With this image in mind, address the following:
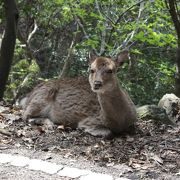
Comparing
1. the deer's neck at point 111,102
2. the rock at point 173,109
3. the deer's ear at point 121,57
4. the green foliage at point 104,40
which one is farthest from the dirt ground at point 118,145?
the green foliage at point 104,40

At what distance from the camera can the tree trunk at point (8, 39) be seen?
26.2 feet

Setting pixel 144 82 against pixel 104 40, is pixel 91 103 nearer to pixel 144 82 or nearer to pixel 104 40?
pixel 104 40

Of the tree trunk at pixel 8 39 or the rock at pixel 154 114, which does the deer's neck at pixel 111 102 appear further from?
the tree trunk at pixel 8 39

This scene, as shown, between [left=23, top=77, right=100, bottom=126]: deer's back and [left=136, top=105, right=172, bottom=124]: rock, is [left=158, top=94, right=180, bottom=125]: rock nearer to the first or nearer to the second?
[left=136, top=105, right=172, bottom=124]: rock

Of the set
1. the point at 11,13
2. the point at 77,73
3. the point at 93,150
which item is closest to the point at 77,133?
the point at 93,150

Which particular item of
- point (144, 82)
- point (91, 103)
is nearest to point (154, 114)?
point (91, 103)

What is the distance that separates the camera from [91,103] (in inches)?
275

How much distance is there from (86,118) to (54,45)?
1076 centimetres

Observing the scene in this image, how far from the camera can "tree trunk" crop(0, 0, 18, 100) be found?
799 cm

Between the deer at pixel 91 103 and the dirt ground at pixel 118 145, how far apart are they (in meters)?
0.23

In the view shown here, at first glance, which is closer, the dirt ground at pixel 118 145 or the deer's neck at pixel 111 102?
the dirt ground at pixel 118 145

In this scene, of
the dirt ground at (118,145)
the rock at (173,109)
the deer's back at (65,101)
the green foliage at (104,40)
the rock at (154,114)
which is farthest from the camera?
the green foliage at (104,40)

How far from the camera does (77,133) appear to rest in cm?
651

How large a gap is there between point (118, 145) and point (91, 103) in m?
1.37
